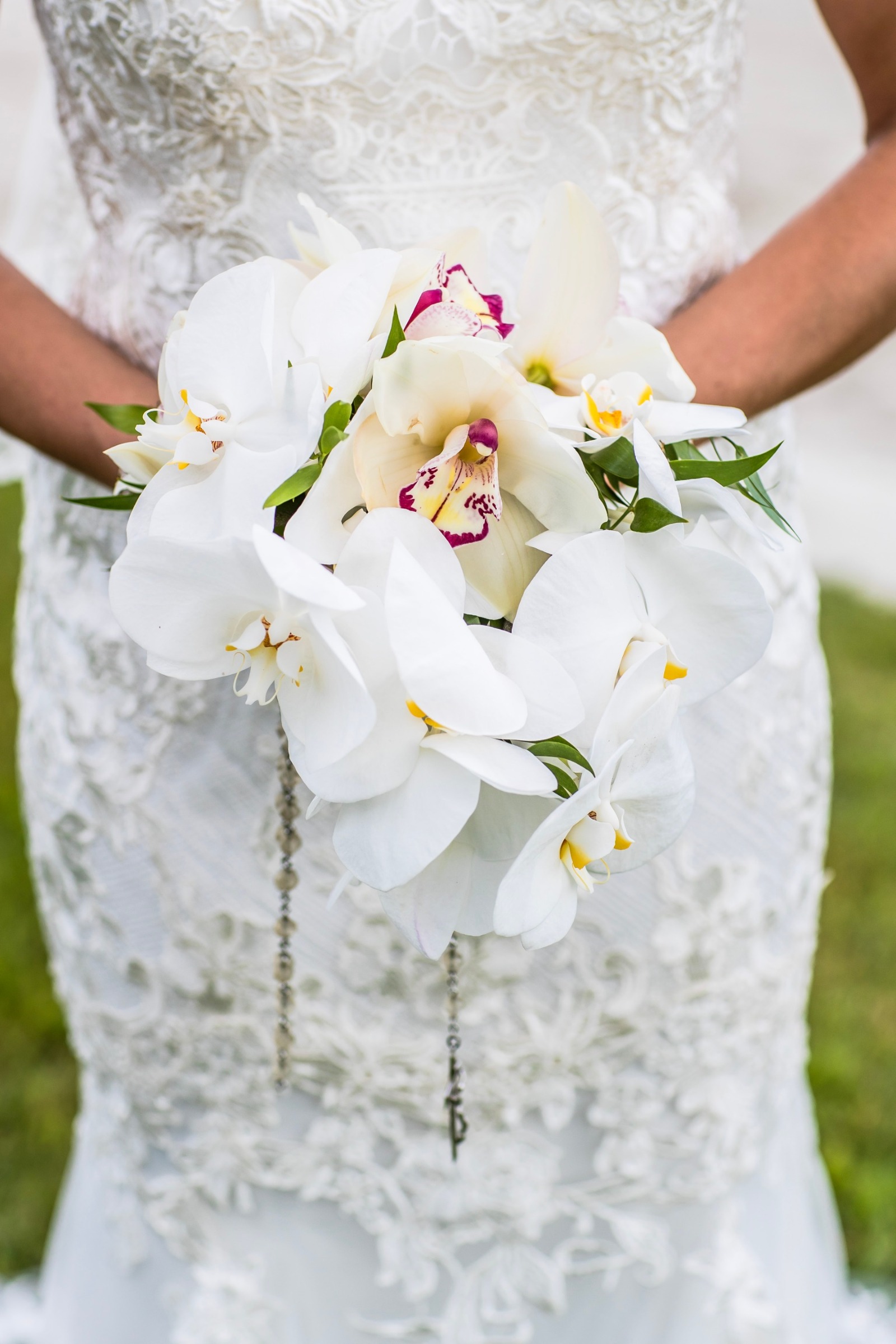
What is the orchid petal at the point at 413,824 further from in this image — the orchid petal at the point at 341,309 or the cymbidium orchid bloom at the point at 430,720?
the orchid petal at the point at 341,309

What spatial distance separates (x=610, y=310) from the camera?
69cm

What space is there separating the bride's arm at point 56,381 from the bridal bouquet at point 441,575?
358 millimetres

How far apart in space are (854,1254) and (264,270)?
6.16 feet

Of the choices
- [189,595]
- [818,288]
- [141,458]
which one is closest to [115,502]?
[141,458]

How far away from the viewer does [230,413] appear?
622 millimetres

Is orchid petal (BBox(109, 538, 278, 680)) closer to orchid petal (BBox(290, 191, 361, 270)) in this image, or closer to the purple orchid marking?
the purple orchid marking

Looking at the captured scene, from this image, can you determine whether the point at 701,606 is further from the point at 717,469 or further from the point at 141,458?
the point at 141,458

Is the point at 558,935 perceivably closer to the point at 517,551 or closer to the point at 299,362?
the point at 517,551

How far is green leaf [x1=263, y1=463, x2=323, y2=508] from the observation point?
57 cm

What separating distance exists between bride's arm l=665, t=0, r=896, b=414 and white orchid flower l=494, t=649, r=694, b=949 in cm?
45

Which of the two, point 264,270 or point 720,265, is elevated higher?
point 264,270

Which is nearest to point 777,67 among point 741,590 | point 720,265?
point 720,265

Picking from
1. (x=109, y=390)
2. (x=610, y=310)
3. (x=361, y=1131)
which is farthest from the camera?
(x=361, y=1131)

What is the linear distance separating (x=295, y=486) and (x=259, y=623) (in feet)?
0.22
